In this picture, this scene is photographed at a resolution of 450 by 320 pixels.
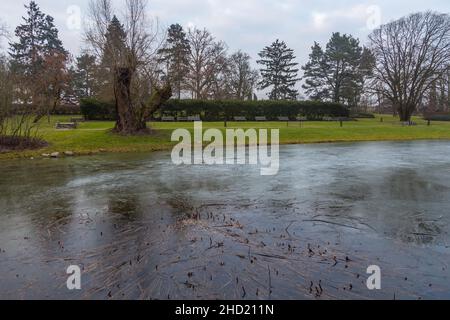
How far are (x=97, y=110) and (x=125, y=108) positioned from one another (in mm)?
14499

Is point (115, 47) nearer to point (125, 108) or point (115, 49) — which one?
point (115, 49)

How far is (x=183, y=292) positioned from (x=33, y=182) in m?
7.90

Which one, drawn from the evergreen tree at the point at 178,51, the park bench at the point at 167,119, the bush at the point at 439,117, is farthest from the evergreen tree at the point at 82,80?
the bush at the point at 439,117

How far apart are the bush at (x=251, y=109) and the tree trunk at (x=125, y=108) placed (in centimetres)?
1371

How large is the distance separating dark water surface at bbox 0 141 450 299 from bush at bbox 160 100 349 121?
24930 millimetres

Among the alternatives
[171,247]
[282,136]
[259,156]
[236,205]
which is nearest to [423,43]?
[282,136]

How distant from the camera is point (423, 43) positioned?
126ft

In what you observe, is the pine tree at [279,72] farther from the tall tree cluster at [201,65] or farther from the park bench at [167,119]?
the park bench at [167,119]

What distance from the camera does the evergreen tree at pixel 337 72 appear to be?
174ft

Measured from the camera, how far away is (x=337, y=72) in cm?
5516

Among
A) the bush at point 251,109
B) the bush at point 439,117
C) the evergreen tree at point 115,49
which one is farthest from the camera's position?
the bush at point 439,117

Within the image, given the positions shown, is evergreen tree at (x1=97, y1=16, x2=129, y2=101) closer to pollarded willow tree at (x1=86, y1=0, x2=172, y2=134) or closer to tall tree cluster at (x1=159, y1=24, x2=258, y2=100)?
pollarded willow tree at (x1=86, y1=0, x2=172, y2=134)

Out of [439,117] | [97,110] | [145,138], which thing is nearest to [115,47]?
[145,138]

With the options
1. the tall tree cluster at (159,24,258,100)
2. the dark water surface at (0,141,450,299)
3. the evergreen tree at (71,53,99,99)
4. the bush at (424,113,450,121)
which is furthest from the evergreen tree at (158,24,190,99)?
the bush at (424,113,450,121)
